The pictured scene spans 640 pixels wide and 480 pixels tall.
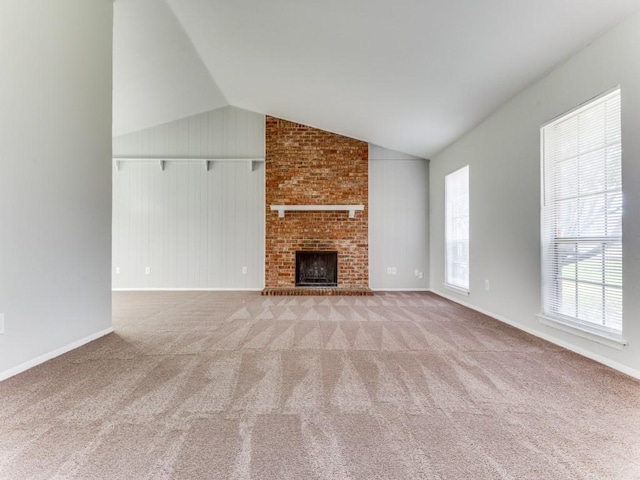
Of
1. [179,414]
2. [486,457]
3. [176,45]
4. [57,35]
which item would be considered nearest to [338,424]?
[486,457]

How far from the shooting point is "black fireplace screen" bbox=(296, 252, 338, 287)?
575 centimetres

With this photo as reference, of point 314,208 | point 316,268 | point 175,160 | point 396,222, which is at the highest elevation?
point 175,160

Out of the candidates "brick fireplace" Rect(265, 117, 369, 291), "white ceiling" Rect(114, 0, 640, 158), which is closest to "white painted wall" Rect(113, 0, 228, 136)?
"white ceiling" Rect(114, 0, 640, 158)

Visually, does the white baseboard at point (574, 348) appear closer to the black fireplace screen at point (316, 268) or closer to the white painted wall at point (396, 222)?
the white painted wall at point (396, 222)

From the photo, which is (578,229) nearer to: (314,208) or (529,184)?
(529,184)

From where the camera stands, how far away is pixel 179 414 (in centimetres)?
156

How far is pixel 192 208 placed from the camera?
5754mm

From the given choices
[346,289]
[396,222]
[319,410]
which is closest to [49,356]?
[319,410]

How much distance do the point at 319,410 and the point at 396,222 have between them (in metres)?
4.65

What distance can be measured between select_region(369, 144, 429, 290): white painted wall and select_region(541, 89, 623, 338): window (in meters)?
2.92

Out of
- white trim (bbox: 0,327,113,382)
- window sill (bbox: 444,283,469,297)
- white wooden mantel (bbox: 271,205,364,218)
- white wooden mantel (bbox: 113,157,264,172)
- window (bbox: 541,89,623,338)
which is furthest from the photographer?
white wooden mantel (bbox: 113,157,264,172)

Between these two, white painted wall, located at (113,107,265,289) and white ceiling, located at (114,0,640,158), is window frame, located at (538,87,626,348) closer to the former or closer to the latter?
white ceiling, located at (114,0,640,158)

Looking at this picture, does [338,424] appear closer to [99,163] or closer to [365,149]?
[99,163]

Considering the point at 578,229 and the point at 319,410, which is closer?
the point at 319,410
